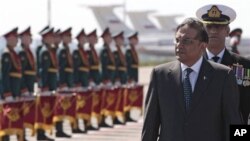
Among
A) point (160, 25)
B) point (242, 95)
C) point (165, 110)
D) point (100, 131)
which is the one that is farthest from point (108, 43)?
point (160, 25)

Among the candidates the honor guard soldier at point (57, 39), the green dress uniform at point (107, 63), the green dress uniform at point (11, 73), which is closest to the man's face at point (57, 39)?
the honor guard soldier at point (57, 39)

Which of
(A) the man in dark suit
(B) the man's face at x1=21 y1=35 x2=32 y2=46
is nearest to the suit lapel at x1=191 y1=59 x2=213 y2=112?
(A) the man in dark suit

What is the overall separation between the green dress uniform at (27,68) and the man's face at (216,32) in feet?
20.1

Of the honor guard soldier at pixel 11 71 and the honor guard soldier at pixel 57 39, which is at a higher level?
the honor guard soldier at pixel 57 39

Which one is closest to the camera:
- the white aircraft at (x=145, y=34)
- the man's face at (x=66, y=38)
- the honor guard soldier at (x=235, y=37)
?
the honor guard soldier at (x=235, y=37)

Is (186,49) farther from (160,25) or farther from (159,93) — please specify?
(160,25)

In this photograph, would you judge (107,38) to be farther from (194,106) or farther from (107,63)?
(194,106)

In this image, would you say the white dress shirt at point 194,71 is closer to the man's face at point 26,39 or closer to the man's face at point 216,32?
the man's face at point 216,32

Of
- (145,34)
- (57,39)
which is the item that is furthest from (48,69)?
(145,34)

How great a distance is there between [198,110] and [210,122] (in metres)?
0.09

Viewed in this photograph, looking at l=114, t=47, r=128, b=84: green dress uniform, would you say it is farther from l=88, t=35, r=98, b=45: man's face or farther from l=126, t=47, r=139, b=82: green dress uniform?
l=88, t=35, r=98, b=45: man's face

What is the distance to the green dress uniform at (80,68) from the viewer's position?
13797 mm

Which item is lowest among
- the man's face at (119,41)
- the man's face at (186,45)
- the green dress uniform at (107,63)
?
the green dress uniform at (107,63)

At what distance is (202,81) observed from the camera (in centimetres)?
489
